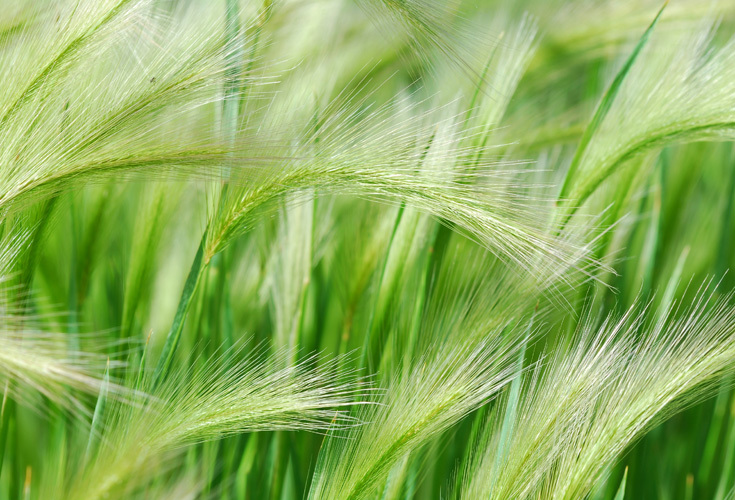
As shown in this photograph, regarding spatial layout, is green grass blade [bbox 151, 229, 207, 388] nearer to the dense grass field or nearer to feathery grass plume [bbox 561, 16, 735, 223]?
the dense grass field

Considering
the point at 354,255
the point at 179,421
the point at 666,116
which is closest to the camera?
the point at 179,421

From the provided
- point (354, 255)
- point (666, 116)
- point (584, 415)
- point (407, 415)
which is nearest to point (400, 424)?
point (407, 415)

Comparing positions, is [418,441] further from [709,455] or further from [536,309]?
[709,455]

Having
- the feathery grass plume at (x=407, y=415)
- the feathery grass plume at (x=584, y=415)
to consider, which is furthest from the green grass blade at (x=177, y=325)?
the feathery grass plume at (x=584, y=415)

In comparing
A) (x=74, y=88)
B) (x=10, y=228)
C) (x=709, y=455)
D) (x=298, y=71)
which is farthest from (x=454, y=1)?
(x=709, y=455)

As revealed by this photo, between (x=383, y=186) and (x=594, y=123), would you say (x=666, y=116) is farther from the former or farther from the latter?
(x=383, y=186)

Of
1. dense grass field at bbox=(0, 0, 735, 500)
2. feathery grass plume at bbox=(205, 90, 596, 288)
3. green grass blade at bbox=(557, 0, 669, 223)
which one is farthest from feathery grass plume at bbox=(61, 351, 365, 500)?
green grass blade at bbox=(557, 0, 669, 223)

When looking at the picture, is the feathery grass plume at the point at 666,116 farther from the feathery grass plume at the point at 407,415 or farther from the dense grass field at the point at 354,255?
the feathery grass plume at the point at 407,415
